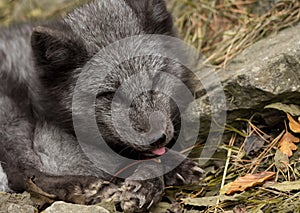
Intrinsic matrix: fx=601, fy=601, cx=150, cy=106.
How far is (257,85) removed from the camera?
14.2ft

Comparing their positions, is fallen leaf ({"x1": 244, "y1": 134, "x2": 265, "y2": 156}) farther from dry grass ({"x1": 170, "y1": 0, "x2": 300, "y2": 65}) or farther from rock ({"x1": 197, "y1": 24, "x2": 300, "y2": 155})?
dry grass ({"x1": 170, "y1": 0, "x2": 300, "y2": 65})

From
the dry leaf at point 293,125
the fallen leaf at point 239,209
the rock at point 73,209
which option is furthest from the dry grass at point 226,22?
the rock at point 73,209

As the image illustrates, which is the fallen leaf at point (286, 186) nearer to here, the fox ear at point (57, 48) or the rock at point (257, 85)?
the rock at point (257, 85)

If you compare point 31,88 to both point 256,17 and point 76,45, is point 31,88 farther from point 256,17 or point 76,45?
point 256,17

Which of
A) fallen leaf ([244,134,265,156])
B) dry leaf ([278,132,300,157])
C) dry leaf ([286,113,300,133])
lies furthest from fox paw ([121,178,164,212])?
dry leaf ([286,113,300,133])

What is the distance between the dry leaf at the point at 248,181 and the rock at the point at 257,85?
604 mm

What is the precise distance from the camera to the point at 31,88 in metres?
4.44

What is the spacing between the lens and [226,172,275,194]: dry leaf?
3.93 meters

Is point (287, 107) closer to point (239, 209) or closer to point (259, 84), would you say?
point (259, 84)

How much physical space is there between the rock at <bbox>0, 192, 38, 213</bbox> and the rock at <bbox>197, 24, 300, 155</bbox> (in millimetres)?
1462

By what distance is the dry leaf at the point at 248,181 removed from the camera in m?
3.93

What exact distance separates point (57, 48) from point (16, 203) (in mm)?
1072

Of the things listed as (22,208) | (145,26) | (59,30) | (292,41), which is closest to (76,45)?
(59,30)

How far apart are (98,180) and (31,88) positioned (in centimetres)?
91
